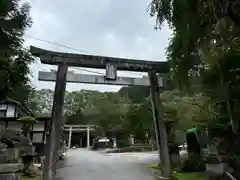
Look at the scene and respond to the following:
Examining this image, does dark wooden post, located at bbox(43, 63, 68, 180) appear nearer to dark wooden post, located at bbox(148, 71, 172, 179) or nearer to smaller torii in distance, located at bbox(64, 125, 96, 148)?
dark wooden post, located at bbox(148, 71, 172, 179)

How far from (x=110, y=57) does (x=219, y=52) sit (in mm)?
4242

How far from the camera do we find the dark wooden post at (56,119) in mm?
8570

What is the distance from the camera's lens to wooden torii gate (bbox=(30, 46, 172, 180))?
8.84m

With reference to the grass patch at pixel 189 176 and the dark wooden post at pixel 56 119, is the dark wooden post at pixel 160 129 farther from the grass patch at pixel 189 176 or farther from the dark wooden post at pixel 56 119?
the dark wooden post at pixel 56 119

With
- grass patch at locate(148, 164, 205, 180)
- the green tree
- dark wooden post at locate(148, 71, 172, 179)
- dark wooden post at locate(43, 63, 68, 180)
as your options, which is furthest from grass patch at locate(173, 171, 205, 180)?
the green tree

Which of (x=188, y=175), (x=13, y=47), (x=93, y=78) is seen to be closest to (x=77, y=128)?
(x=93, y=78)

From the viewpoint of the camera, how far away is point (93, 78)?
9.88 m

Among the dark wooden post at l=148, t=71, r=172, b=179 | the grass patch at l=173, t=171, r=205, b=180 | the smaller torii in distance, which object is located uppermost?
the smaller torii in distance

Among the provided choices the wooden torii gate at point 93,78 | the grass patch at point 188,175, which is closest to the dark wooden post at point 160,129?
the wooden torii gate at point 93,78

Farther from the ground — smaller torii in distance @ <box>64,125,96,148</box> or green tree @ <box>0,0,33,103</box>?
smaller torii in distance @ <box>64,125,96,148</box>

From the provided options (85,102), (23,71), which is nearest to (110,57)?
(23,71)

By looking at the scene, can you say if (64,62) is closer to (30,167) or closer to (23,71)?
(23,71)

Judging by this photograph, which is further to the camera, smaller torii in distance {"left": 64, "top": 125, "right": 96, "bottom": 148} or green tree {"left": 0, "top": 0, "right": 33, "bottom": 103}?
smaller torii in distance {"left": 64, "top": 125, "right": 96, "bottom": 148}

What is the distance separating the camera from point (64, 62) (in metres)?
9.31
